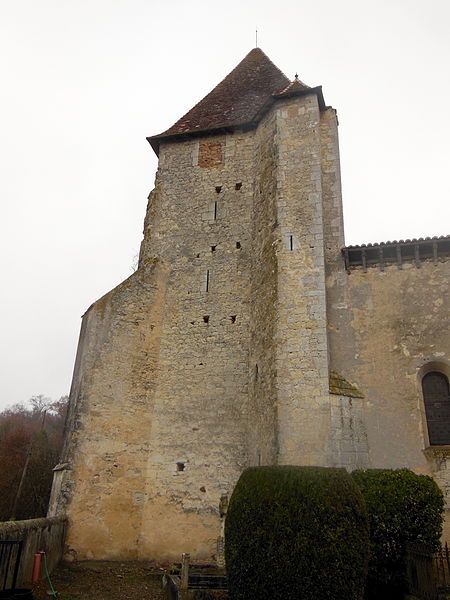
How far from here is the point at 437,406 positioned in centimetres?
1008

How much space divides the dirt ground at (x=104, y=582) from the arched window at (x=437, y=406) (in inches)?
234

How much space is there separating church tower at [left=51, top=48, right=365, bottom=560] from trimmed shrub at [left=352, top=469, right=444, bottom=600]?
1.48 m

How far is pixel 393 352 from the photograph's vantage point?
34.0 feet

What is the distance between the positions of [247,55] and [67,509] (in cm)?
1678

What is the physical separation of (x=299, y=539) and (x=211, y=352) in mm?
6780

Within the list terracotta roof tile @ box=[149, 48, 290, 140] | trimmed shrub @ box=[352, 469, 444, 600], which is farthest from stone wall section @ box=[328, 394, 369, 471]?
terracotta roof tile @ box=[149, 48, 290, 140]

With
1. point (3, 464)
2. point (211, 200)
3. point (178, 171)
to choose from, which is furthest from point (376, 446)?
point (3, 464)

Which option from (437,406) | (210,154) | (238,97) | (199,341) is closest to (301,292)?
(199,341)

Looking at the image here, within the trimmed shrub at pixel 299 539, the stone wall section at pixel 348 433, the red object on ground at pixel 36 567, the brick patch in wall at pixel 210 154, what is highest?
the brick patch in wall at pixel 210 154

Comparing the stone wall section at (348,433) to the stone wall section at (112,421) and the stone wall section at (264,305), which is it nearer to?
the stone wall section at (264,305)

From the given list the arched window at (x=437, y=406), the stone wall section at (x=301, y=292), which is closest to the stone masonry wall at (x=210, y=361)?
the stone wall section at (x=301, y=292)

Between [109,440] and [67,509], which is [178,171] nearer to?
[109,440]

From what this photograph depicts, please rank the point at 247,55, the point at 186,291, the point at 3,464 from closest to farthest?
the point at 186,291 → the point at 247,55 → the point at 3,464

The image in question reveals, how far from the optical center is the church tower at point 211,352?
33.8ft
